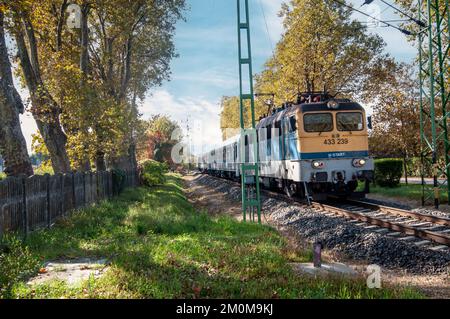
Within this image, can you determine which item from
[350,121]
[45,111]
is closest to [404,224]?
[350,121]

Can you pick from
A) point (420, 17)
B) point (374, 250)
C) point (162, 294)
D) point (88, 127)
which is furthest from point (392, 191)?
point (162, 294)

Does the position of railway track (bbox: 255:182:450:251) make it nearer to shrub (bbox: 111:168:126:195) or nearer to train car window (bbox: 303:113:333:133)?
train car window (bbox: 303:113:333:133)

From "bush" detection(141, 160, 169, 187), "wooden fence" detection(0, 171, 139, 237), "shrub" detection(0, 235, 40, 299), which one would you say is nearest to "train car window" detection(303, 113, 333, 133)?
"wooden fence" detection(0, 171, 139, 237)

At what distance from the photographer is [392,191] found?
1980cm

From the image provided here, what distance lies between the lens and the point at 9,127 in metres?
11.6

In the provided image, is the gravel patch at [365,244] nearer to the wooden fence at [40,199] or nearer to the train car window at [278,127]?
the train car window at [278,127]

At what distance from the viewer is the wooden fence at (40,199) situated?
868 cm

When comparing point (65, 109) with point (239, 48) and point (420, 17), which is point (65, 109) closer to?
point (239, 48)

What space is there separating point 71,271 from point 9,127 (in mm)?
6821

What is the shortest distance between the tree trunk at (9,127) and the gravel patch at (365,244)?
25.2ft

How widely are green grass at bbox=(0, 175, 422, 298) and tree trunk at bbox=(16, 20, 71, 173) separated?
636cm

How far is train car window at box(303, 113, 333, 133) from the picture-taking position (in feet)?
48.2

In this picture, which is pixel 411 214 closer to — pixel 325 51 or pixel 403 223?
pixel 403 223
